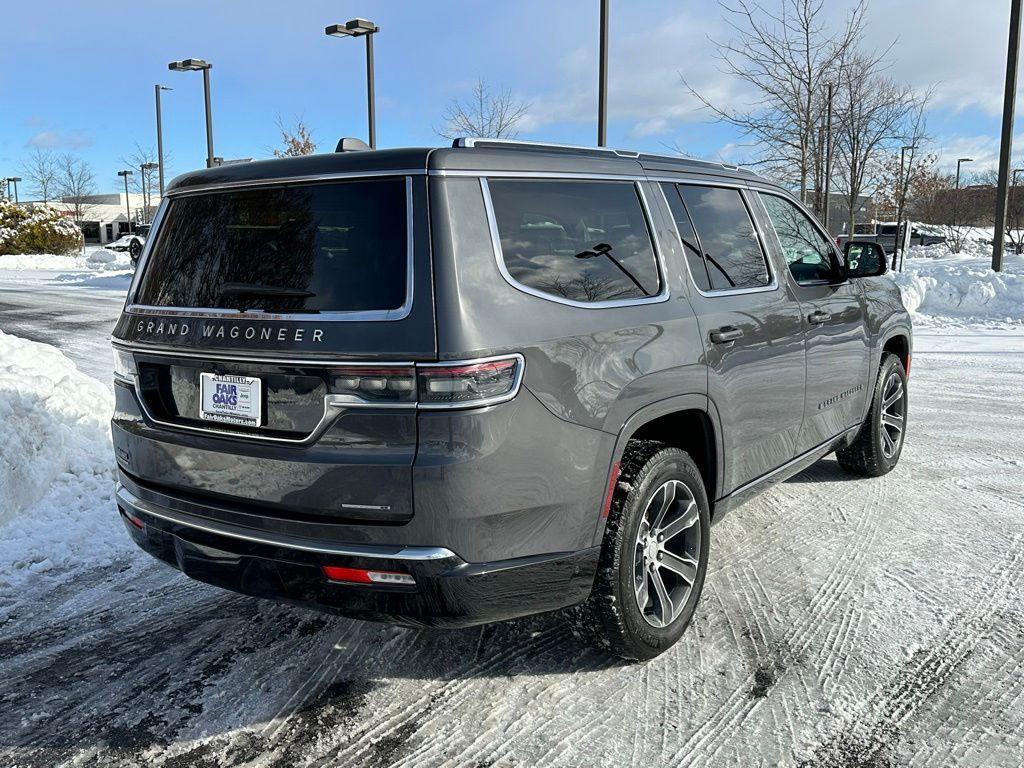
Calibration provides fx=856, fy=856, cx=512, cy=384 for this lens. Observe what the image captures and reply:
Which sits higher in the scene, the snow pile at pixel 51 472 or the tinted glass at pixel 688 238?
the tinted glass at pixel 688 238

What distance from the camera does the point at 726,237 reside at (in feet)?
13.1

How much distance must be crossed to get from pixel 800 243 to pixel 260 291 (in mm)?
3072

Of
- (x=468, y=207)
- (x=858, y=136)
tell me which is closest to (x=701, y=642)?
(x=468, y=207)

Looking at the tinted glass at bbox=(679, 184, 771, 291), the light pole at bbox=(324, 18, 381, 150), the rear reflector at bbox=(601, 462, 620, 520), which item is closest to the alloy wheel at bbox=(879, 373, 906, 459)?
the tinted glass at bbox=(679, 184, 771, 291)

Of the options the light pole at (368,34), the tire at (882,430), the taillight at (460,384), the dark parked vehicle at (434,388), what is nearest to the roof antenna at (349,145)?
the dark parked vehicle at (434,388)

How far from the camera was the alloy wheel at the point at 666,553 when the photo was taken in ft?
10.8

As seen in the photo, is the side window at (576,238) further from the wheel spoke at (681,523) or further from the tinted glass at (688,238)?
the wheel spoke at (681,523)

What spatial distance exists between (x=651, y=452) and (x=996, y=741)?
1.48 m

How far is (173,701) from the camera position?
3.13 m

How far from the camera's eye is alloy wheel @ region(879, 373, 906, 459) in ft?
18.9

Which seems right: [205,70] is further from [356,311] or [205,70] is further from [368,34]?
[356,311]

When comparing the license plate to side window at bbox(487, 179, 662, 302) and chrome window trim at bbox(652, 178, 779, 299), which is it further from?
chrome window trim at bbox(652, 178, 779, 299)

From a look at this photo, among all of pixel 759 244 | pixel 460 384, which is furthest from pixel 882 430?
pixel 460 384

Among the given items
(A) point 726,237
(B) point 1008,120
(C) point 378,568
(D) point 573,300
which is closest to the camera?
(C) point 378,568
